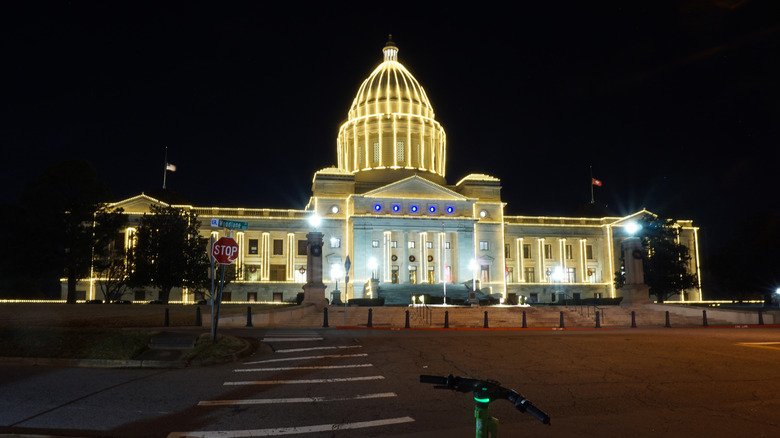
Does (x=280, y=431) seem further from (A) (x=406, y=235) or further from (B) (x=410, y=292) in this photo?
(A) (x=406, y=235)

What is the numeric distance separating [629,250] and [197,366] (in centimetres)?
3400

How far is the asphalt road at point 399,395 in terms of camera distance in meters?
8.15

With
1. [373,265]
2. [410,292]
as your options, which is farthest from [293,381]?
[373,265]

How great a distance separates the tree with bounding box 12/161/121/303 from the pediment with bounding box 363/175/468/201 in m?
32.1

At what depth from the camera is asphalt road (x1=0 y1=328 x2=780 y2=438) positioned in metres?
8.15

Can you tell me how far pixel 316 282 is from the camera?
125 feet

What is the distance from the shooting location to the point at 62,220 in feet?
154

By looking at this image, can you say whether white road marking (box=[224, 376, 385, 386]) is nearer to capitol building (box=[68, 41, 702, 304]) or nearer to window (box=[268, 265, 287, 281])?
capitol building (box=[68, 41, 702, 304])

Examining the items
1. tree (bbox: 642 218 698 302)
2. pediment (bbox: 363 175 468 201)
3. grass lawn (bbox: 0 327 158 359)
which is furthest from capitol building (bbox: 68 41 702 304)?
grass lawn (bbox: 0 327 158 359)

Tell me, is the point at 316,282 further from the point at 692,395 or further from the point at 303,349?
the point at 692,395

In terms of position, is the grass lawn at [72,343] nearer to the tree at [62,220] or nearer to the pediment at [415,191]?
the tree at [62,220]

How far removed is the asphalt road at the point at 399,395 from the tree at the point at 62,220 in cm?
3696

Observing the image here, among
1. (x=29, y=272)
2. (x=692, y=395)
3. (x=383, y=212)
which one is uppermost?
(x=383, y=212)

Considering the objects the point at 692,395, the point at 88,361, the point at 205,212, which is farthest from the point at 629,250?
the point at 205,212
